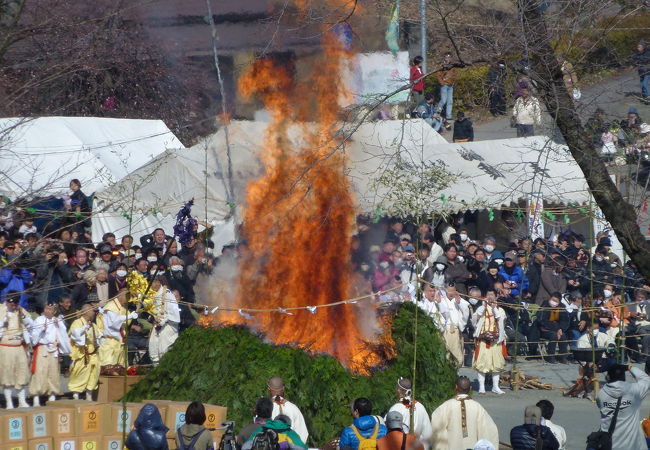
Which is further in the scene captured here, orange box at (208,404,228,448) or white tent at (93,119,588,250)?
white tent at (93,119,588,250)

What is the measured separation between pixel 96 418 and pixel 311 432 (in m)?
2.33

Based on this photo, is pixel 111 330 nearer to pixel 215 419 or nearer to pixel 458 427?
pixel 215 419

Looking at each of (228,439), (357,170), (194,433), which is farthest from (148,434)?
(357,170)

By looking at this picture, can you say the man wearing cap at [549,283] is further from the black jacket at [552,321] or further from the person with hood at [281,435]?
the person with hood at [281,435]

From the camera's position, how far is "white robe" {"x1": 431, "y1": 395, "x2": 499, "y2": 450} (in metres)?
Answer: 11.0

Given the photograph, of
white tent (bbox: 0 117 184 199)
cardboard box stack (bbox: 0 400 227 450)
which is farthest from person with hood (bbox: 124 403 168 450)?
white tent (bbox: 0 117 184 199)

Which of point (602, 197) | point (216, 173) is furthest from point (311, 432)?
point (216, 173)

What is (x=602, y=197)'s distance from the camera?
360 inches

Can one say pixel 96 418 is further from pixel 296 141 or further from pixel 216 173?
pixel 216 173

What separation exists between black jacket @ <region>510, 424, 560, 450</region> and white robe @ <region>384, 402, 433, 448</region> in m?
1.84

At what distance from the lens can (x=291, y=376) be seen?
12.0 meters

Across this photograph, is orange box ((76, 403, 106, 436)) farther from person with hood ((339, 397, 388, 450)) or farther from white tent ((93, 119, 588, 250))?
white tent ((93, 119, 588, 250))

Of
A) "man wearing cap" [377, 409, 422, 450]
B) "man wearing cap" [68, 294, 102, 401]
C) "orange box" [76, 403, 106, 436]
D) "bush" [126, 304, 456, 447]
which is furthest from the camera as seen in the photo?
"man wearing cap" [68, 294, 102, 401]

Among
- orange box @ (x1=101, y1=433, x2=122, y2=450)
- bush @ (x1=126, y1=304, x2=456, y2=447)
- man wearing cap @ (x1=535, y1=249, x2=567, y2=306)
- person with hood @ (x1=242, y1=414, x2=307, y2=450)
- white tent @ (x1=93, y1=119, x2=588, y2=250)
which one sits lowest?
orange box @ (x1=101, y1=433, x2=122, y2=450)
